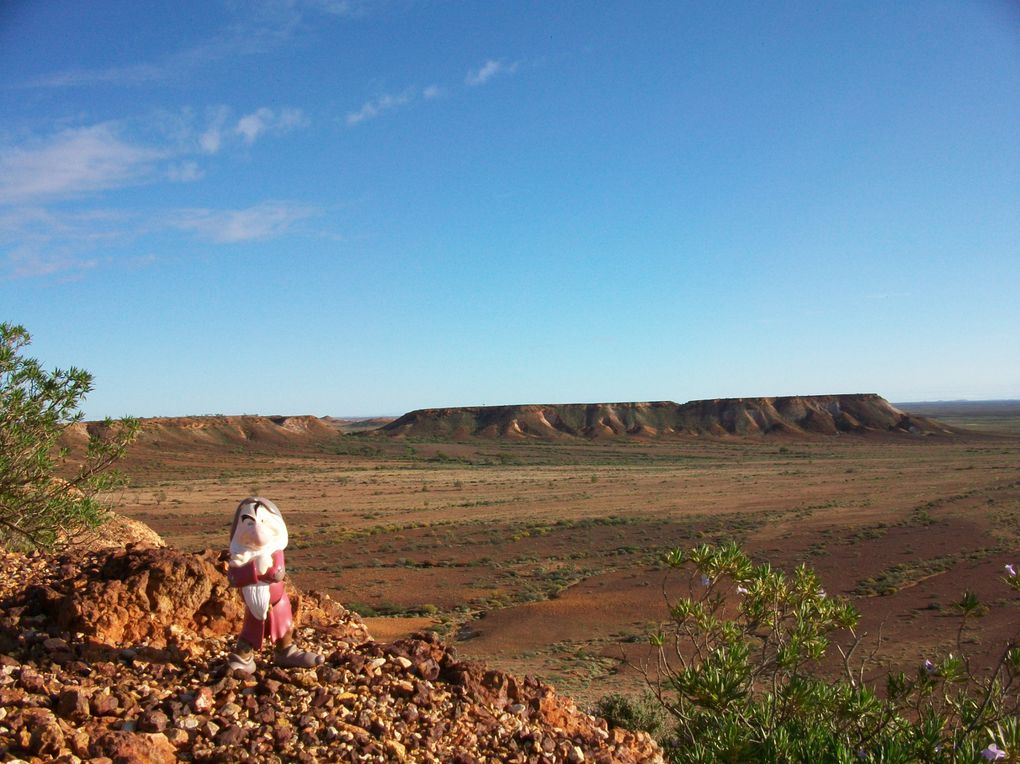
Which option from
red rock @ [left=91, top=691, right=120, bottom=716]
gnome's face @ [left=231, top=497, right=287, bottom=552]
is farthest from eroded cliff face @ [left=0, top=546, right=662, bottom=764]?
gnome's face @ [left=231, top=497, right=287, bottom=552]

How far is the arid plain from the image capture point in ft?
51.1

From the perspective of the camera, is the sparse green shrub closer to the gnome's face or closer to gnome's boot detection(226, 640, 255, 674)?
gnome's boot detection(226, 640, 255, 674)

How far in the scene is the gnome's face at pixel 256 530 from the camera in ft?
15.8

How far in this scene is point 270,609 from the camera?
188 inches

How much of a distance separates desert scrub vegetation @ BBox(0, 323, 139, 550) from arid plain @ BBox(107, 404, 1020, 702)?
3.32m

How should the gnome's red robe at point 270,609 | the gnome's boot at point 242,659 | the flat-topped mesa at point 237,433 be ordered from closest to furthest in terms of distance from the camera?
the gnome's boot at point 242,659, the gnome's red robe at point 270,609, the flat-topped mesa at point 237,433

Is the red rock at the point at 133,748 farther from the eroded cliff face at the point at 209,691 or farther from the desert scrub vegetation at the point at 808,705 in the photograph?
the desert scrub vegetation at the point at 808,705

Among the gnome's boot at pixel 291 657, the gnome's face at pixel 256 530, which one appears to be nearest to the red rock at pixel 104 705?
the gnome's boot at pixel 291 657

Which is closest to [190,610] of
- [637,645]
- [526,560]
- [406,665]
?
[406,665]

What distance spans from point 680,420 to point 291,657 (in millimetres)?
107827

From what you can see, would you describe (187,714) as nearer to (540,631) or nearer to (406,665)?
(406,665)

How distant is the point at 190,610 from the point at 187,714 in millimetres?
1310

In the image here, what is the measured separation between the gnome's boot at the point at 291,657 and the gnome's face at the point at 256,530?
24.3 inches

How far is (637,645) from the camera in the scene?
14.6m
